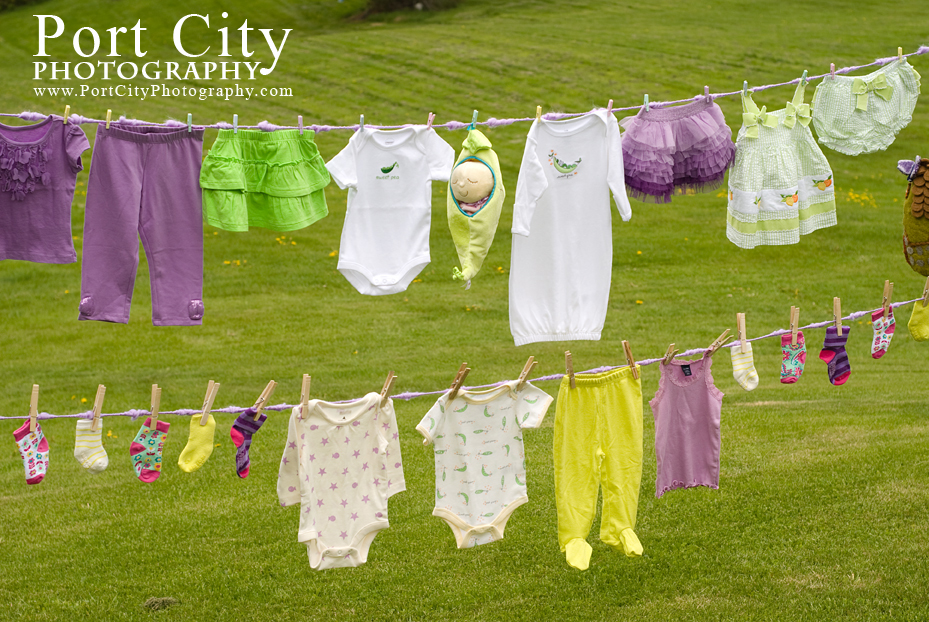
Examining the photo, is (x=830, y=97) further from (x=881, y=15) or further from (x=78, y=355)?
(x=881, y=15)

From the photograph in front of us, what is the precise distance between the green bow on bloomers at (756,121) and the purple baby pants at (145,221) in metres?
2.94

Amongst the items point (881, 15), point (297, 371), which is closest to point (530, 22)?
point (881, 15)

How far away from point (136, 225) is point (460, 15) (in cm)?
2925

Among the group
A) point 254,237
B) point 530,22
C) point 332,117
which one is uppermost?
point 530,22

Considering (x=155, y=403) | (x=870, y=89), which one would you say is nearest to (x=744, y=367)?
(x=870, y=89)

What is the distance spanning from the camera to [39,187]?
15.9ft

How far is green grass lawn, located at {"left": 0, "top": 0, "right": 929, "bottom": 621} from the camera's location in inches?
236

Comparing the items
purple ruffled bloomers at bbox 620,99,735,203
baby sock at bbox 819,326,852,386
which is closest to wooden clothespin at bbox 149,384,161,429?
purple ruffled bloomers at bbox 620,99,735,203

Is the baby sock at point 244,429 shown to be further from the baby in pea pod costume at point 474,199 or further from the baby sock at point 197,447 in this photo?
the baby in pea pod costume at point 474,199

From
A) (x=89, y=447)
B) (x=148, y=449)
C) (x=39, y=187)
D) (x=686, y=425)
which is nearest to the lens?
(x=89, y=447)

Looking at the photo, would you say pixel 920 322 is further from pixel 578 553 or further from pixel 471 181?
pixel 471 181

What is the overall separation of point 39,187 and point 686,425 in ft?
12.4

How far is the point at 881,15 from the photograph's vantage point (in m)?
30.2

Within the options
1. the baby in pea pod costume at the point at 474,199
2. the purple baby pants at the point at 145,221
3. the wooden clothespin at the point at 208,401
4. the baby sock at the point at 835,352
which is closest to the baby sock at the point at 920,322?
the baby sock at the point at 835,352
